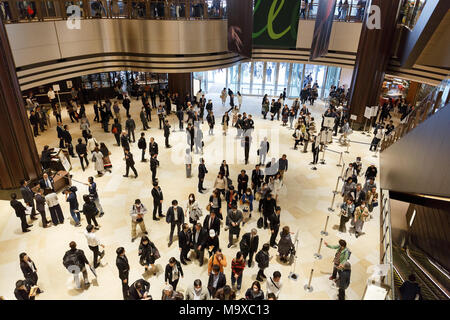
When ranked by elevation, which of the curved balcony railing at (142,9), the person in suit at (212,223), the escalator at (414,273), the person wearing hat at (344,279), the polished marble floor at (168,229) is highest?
the curved balcony railing at (142,9)

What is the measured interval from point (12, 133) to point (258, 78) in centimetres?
1945

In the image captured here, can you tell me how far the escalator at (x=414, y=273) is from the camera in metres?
8.11

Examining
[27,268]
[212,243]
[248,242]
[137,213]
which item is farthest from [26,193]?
[248,242]

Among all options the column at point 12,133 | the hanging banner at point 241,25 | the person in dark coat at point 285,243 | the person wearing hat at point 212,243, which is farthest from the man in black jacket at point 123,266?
the hanging banner at point 241,25

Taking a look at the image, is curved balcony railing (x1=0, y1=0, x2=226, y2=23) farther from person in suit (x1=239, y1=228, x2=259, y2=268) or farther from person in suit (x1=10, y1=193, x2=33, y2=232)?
person in suit (x1=239, y1=228, x2=259, y2=268)

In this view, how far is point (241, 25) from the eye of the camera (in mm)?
14055

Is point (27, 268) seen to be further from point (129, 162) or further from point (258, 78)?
point (258, 78)

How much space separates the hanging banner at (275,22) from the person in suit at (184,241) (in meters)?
9.98

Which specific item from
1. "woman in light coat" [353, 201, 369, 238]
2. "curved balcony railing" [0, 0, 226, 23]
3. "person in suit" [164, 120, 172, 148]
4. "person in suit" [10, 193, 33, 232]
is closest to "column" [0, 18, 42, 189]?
"person in suit" [10, 193, 33, 232]

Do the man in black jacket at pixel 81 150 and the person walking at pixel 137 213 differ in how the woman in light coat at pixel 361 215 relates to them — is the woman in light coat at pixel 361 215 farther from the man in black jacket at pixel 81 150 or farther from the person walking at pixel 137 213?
the man in black jacket at pixel 81 150

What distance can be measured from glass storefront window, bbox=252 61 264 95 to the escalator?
56.9 ft

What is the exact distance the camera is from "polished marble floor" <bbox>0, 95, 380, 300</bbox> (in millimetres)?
7895
